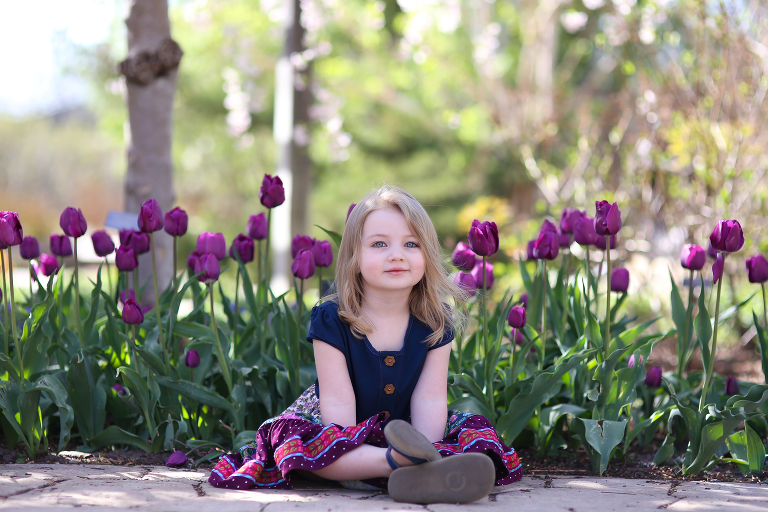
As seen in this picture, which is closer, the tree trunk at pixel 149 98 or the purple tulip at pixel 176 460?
the purple tulip at pixel 176 460

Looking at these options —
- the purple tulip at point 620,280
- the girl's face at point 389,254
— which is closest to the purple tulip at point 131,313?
the girl's face at point 389,254

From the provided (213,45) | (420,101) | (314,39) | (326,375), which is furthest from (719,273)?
(420,101)

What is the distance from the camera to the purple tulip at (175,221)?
7.57 feet

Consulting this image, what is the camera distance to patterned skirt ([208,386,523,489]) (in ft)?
5.97

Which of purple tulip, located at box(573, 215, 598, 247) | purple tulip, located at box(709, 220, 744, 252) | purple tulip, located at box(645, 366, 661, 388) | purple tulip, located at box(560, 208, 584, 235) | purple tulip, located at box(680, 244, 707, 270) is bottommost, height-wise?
purple tulip, located at box(645, 366, 661, 388)

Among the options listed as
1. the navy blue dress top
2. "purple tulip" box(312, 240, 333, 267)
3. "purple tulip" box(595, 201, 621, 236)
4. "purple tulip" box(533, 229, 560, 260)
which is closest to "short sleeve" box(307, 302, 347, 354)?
the navy blue dress top

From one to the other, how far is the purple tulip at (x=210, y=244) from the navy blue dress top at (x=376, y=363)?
560 mm

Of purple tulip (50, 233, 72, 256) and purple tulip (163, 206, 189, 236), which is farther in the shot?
purple tulip (50, 233, 72, 256)

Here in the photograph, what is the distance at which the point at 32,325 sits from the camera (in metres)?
2.17

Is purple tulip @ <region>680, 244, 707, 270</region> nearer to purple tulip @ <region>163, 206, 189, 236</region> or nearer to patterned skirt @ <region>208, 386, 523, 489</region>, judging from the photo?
patterned skirt @ <region>208, 386, 523, 489</region>

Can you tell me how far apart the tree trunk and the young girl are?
1.46 m

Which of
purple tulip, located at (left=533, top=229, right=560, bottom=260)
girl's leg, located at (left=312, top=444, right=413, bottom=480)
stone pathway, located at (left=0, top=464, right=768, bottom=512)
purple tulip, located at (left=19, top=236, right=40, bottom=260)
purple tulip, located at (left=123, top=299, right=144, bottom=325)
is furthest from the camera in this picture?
purple tulip, located at (left=19, top=236, right=40, bottom=260)

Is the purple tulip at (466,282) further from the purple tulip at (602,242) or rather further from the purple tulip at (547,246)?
the purple tulip at (602,242)

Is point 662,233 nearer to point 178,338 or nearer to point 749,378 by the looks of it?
point 749,378
